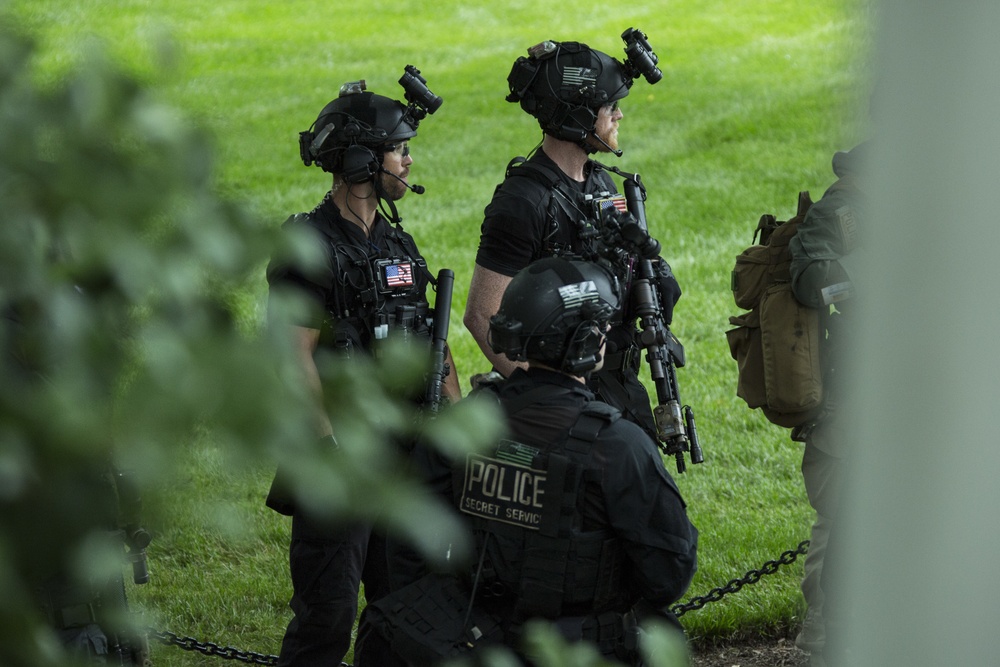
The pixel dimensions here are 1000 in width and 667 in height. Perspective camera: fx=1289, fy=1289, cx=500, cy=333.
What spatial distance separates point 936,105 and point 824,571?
184 inches

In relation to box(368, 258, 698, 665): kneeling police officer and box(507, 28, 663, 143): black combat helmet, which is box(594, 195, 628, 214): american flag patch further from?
box(368, 258, 698, 665): kneeling police officer

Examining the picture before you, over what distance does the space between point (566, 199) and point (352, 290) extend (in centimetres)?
96

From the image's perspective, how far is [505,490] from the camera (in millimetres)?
3836

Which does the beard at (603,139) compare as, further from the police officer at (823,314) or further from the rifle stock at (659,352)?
the police officer at (823,314)

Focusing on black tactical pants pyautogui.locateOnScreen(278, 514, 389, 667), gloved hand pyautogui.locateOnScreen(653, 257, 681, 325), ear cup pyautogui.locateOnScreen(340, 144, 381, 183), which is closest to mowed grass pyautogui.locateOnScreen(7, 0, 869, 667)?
black tactical pants pyautogui.locateOnScreen(278, 514, 389, 667)

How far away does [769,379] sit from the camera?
17.2 feet

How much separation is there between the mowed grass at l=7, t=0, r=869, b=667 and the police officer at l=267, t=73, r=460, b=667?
603 millimetres

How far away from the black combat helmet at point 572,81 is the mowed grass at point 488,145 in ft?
3.16

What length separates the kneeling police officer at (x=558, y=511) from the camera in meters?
3.76

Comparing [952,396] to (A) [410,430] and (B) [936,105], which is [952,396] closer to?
(B) [936,105]

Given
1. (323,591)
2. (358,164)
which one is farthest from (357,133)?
(323,591)

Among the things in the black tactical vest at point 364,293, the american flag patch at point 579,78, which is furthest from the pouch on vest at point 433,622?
the american flag patch at point 579,78

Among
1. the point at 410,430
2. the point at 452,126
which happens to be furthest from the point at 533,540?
the point at 452,126

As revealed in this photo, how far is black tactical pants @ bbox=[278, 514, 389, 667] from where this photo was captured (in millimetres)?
4902
